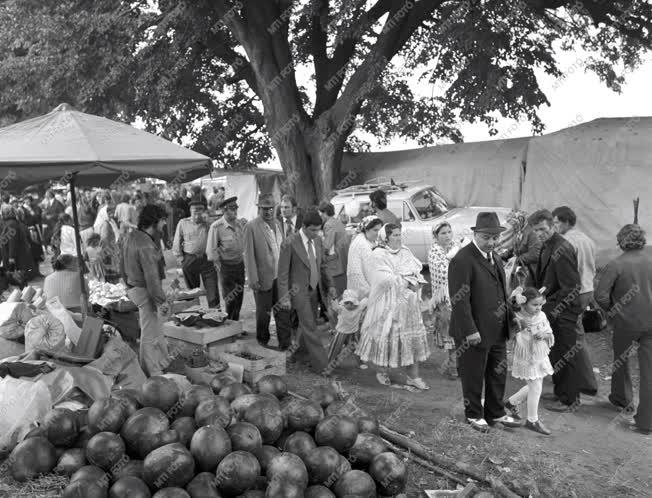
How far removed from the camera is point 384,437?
457 centimetres

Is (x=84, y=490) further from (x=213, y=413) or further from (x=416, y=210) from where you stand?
(x=416, y=210)


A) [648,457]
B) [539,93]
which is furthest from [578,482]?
[539,93]

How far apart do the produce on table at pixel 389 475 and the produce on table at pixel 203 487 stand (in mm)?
1007

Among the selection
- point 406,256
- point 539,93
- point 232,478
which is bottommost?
point 232,478

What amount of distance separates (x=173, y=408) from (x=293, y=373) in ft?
11.1

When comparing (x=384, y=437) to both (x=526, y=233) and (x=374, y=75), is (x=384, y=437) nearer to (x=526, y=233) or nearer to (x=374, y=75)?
(x=526, y=233)

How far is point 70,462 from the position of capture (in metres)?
3.49

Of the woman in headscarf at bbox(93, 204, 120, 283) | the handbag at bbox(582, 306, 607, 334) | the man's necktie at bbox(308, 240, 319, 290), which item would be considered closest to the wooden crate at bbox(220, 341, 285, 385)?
the man's necktie at bbox(308, 240, 319, 290)

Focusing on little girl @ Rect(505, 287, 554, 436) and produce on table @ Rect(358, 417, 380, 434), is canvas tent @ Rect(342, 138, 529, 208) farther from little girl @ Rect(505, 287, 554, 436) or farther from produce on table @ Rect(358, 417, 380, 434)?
produce on table @ Rect(358, 417, 380, 434)

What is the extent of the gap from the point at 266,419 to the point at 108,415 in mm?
1015

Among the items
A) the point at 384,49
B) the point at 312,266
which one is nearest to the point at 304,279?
the point at 312,266

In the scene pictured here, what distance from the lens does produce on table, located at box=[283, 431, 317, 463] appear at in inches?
139

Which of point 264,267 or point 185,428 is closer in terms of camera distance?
point 185,428

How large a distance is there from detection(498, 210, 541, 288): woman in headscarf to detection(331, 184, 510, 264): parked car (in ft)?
11.2
